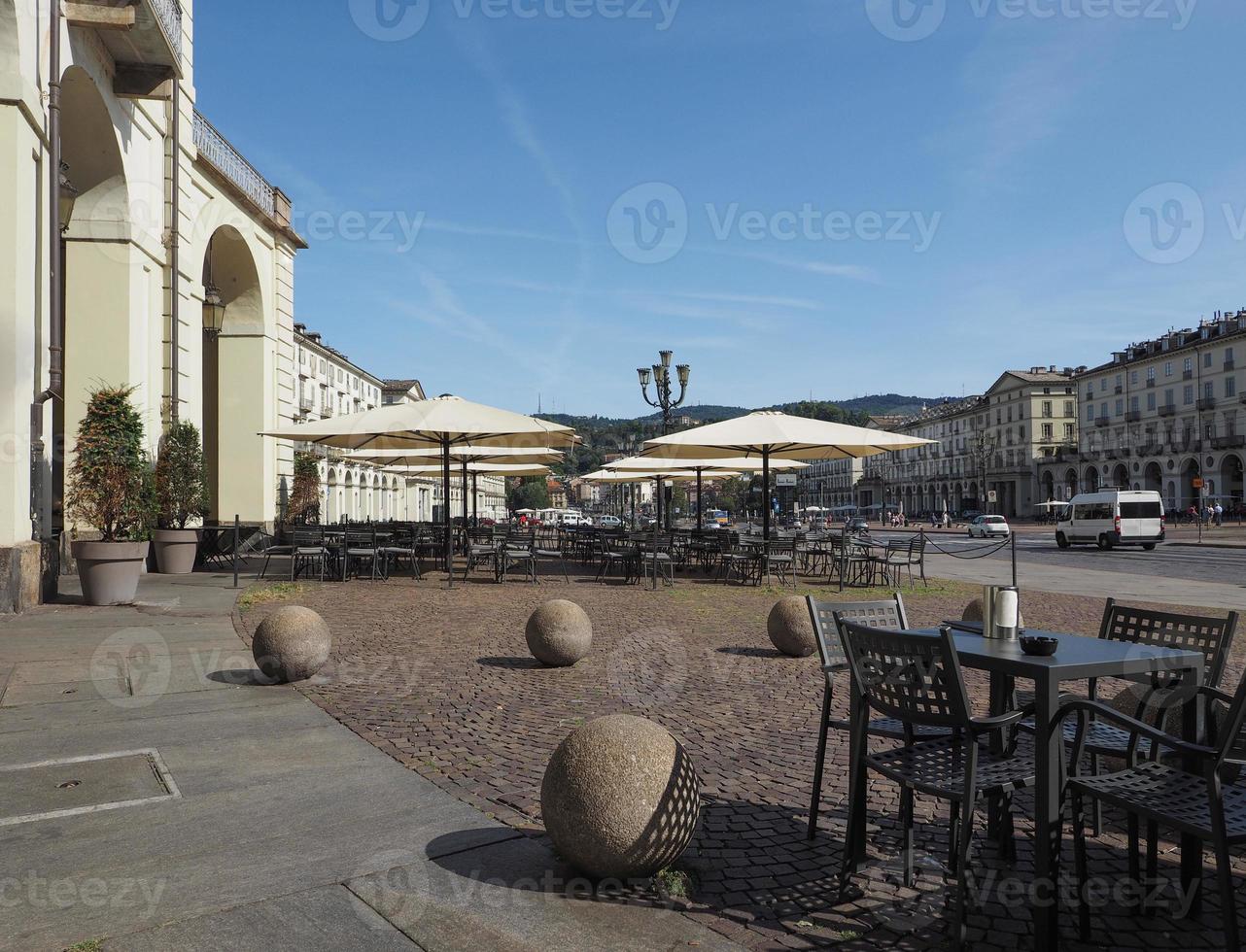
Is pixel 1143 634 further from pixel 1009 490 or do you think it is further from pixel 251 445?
pixel 1009 490

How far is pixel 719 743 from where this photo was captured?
18.6ft

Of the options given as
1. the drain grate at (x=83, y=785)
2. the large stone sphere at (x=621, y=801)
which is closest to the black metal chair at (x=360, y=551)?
the drain grate at (x=83, y=785)

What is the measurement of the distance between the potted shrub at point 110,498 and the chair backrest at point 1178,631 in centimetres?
1140

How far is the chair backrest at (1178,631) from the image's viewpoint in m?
3.80

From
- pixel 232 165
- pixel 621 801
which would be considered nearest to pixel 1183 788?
pixel 621 801

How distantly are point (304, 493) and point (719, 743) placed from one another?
73.7 ft

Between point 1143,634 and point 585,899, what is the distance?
Result: 3.00 metres

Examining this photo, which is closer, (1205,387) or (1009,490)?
(1205,387)

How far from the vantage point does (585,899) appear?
11.2 ft

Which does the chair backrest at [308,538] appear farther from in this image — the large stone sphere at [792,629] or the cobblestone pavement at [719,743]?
the large stone sphere at [792,629]

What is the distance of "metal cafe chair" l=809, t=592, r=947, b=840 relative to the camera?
4.13 m

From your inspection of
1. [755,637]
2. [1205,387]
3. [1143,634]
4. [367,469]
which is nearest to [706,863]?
[1143,634]

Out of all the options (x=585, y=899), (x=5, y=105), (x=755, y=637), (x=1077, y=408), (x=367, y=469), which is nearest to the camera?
(x=585, y=899)

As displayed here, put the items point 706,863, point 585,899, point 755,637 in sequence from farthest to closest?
point 755,637 < point 706,863 < point 585,899
